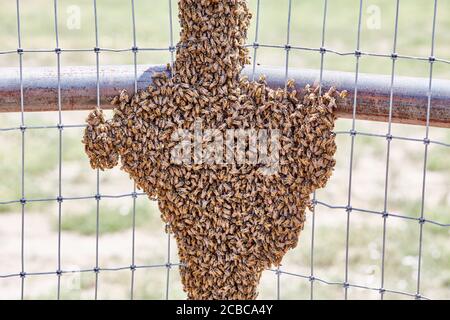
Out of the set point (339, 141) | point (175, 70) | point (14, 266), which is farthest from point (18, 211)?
point (175, 70)

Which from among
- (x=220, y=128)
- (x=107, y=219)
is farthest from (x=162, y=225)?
(x=220, y=128)

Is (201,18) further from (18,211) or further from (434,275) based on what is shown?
(18,211)

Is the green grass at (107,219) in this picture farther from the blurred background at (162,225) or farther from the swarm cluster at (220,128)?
the swarm cluster at (220,128)

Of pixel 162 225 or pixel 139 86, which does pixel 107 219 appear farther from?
pixel 139 86

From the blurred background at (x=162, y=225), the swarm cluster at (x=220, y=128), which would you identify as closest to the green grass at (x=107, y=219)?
the blurred background at (x=162, y=225)

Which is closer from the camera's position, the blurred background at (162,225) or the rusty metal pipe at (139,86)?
the rusty metal pipe at (139,86)

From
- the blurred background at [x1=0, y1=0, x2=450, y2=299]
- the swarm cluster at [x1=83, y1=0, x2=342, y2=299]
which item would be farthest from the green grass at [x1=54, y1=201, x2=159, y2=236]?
the swarm cluster at [x1=83, y1=0, x2=342, y2=299]

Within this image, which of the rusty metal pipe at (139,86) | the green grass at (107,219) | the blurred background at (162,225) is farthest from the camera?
the green grass at (107,219)
